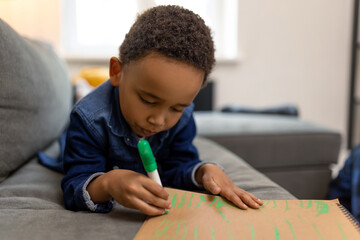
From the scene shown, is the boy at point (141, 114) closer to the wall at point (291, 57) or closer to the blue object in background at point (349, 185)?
the blue object in background at point (349, 185)

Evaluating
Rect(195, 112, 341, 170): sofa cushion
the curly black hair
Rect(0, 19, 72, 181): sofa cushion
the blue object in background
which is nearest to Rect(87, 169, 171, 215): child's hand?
the curly black hair

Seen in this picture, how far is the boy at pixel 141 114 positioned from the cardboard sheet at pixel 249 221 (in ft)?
0.08

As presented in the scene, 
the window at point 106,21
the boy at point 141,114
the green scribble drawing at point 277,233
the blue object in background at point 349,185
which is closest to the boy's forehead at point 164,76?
the boy at point 141,114

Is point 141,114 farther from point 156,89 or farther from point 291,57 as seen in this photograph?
point 291,57

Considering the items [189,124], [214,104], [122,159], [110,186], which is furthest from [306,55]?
[110,186]

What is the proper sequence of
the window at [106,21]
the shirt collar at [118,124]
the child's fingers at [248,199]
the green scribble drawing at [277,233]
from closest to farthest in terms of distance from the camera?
1. the green scribble drawing at [277,233]
2. the child's fingers at [248,199]
3. the shirt collar at [118,124]
4. the window at [106,21]

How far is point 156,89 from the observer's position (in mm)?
541

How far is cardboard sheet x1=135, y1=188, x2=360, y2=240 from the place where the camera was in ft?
1.50

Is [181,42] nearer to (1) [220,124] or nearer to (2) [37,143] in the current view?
(2) [37,143]

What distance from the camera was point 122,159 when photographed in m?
0.72

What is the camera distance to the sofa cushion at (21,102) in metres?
0.69

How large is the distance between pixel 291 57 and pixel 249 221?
2371mm

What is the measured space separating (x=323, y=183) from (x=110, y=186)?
43.1 inches

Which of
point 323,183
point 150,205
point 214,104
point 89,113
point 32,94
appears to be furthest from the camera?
point 214,104
